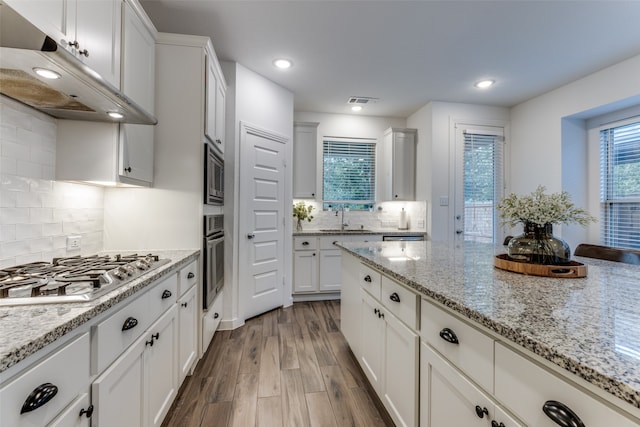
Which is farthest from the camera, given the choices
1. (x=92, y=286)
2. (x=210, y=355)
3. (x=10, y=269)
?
(x=210, y=355)

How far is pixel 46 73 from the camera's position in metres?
Answer: 1.04

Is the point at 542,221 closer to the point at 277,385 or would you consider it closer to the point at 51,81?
the point at 277,385

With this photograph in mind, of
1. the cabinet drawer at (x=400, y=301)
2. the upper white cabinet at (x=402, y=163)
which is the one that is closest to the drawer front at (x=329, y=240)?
the upper white cabinet at (x=402, y=163)

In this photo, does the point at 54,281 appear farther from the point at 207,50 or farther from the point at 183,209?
the point at 207,50

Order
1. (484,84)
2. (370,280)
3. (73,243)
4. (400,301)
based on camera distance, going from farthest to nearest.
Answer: (484,84)
(370,280)
(73,243)
(400,301)

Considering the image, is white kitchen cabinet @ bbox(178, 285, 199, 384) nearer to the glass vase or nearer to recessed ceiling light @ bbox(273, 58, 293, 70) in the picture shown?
the glass vase

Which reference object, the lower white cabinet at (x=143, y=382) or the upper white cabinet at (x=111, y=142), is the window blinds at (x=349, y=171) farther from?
the lower white cabinet at (x=143, y=382)

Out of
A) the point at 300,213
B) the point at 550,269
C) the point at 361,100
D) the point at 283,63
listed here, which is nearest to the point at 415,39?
the point at 283,63

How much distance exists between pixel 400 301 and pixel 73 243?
1.83m

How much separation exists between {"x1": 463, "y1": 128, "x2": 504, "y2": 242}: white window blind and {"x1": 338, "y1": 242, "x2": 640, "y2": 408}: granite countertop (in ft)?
8.04

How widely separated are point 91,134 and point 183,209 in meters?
0.66

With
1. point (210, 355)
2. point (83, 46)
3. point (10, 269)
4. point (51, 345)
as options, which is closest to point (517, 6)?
point (83, 46)

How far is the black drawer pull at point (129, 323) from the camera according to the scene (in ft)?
3.41

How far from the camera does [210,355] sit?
225 centimetres
